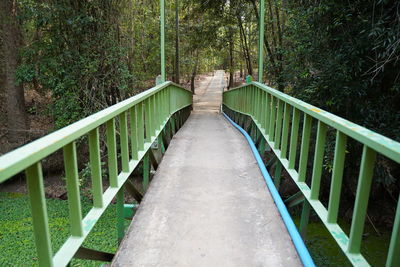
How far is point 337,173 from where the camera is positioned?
234 cm

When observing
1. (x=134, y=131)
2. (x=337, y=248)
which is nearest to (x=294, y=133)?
(x=134, y=131)

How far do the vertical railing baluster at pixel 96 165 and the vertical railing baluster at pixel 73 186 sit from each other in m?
0.38

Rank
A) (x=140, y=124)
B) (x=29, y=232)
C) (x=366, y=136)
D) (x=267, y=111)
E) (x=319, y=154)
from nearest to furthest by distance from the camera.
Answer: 1. (x=366, y=136)
2. (x=319, y=154)
3. (x=140, y=124)
4. (x=267, y=111)
5. (x=29, y=232)

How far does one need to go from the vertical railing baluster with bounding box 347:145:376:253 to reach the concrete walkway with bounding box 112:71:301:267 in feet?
2.52

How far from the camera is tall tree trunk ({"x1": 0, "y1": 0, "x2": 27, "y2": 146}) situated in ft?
37.1

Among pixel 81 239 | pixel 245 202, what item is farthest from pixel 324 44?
pixel 81 239

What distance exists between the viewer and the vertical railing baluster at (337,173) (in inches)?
90.6

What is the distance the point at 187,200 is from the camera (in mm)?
3898

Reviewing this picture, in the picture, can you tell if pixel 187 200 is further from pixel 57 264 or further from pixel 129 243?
pixel 57 264

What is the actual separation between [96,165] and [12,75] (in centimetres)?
1114

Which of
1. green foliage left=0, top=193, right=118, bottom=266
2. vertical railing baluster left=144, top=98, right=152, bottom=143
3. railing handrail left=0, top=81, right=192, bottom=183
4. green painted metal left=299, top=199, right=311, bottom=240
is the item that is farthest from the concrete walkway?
green foliage left=0, top=193, right=118, bottom=266

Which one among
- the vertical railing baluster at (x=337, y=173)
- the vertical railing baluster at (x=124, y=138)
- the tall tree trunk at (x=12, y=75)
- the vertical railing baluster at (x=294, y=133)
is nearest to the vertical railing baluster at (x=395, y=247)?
the vertical railing baluster at (x=337, y=173)

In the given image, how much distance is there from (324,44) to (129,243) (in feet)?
17.4

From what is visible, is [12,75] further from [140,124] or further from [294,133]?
[294,133]
